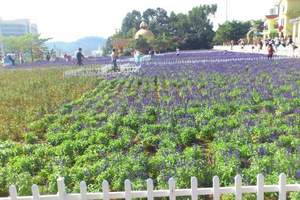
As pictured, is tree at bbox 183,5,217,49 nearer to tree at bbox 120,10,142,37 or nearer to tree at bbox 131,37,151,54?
tree at bbox 131,37,151,54

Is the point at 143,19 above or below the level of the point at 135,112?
above

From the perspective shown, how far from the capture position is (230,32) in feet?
242

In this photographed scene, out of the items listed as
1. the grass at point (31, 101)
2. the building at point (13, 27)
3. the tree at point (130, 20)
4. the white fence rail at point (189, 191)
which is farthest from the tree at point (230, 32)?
the building at point (13, 27)

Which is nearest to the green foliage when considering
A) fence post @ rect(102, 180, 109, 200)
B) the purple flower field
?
the purple flower field

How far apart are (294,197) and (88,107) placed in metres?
8.13

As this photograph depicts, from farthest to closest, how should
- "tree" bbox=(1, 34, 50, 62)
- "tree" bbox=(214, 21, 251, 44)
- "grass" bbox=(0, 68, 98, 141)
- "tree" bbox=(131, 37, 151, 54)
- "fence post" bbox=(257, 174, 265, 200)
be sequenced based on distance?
"tree" bbox=(214, 21, 251, 44) → "tree" bbox=(1, 34, 50, 62) → "tree" bbox=(131, 37, 151, 54) → "grass" bbox=(0, 68, 98, 141) → "fence post" bbox=(257, 174, 265, 200)

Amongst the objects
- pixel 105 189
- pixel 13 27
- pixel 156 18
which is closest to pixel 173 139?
pixel 105 189

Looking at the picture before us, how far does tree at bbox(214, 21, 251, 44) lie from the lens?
7281 cm

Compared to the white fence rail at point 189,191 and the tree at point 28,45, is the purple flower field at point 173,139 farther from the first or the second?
the tree at point 28,45

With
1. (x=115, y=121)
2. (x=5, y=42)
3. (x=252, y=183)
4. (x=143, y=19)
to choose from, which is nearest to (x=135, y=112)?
(x=115, y=121)

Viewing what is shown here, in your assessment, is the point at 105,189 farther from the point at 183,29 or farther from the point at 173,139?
the point at 183,29

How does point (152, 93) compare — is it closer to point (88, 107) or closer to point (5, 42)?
point (88, 107)

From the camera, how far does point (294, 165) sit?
5164 millimetres

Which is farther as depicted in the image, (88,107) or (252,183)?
(88,107)
